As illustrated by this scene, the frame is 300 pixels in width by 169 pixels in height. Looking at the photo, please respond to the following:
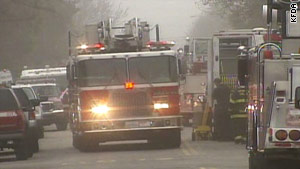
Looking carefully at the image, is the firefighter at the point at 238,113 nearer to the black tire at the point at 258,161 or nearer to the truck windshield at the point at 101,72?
the truck windshield at the point at 101,72

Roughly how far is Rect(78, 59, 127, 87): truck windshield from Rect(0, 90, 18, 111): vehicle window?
177 centimetres

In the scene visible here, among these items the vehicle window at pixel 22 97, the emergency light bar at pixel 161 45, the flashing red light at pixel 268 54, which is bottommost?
the vehicle window at pixel 22 97

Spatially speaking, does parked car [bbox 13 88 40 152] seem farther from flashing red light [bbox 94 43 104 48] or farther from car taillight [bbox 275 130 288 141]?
car taillight [bbox 275 130 288 141]

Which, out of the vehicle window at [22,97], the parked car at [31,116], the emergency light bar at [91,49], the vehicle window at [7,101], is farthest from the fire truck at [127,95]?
the vehicle window at [22,97]

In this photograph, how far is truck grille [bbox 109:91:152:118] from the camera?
84.3 ft

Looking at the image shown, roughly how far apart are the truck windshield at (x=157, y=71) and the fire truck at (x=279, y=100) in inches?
396

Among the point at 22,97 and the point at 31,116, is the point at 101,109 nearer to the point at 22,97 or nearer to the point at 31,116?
the point at 31,116

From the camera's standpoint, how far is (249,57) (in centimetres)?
1702

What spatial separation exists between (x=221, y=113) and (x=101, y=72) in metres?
4.22

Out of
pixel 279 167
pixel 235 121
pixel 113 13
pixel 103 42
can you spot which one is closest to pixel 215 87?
pixel 235 121

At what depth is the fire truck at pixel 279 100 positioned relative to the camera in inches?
558

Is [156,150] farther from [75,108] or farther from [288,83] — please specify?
[288,83]

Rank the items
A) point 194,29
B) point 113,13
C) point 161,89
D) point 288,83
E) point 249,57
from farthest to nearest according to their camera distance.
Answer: point 194,29 < point 113,13 < point 161,89 < point 249,57 < point 288,83

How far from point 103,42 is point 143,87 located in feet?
7.27
